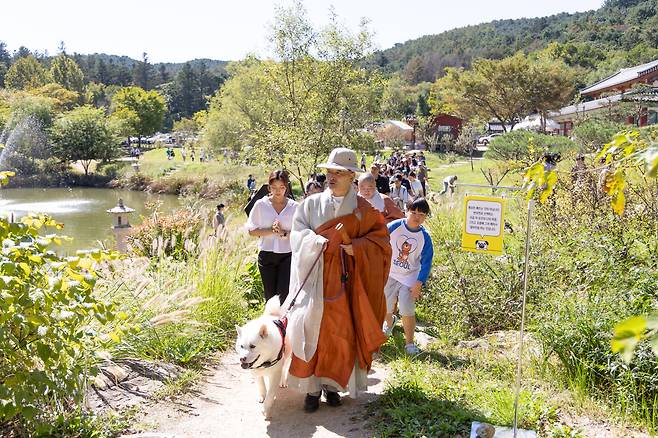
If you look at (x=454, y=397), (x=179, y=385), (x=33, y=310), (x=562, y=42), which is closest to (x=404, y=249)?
(x=454, y=397)

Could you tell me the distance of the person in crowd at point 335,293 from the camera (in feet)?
14.8

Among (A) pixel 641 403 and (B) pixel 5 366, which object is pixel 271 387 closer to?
(B) pixel 5 366

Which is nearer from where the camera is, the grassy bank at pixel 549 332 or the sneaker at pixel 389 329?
the grassy bank at pixel 549 332

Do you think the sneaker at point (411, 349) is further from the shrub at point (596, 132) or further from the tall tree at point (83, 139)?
the tall tree at point (83, 139)

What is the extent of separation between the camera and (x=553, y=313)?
16.4 ft

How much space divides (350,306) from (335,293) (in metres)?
0.19

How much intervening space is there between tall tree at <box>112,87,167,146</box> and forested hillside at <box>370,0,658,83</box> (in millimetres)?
35449

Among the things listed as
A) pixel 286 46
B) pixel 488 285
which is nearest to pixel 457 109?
pixel 286 46

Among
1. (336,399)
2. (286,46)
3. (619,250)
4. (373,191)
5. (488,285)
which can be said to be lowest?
(336,399)

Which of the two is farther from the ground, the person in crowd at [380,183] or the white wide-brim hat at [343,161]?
the white wide-brim hat at [343,161]

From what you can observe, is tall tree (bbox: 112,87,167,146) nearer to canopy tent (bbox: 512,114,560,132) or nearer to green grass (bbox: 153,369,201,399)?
canopy tent (bbox: 512,114,560,132)

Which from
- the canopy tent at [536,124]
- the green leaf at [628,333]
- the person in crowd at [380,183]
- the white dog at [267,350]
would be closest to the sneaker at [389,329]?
the white dog at [267,350]

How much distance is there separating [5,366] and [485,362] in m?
3.79

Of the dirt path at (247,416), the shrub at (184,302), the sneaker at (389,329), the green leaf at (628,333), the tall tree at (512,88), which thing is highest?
the tall tree at (512,88)
